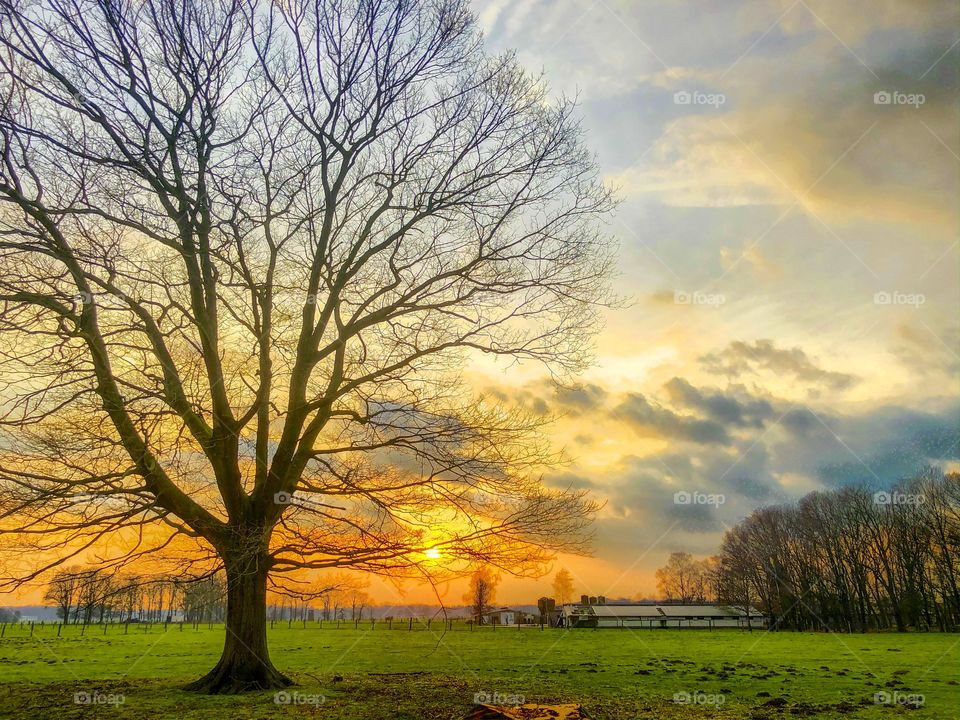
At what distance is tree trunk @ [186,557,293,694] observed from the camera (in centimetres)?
1284

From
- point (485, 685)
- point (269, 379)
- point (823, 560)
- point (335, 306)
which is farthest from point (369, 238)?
point (823, 560)

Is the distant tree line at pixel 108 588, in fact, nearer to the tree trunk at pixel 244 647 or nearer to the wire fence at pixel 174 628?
the tree trunk at pixel 244 647

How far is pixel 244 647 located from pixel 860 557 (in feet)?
236

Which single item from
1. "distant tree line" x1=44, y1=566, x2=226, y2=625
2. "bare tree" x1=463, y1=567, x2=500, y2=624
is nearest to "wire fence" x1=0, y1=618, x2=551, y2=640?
"bare tree" x1=463, y1=567, x2=500, y2=624

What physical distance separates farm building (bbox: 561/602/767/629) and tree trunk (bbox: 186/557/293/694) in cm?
6978

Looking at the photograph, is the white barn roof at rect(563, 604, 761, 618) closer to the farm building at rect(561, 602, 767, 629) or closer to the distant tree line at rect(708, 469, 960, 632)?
the farm building at rect(561, 602, 767, 629)

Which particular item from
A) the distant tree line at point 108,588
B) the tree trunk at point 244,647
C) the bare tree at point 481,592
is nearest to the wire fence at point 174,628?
the bare tree at point 481,592

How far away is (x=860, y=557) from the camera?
6681 centimetres

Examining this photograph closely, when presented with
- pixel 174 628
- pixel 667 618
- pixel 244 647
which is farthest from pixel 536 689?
pixel 667 618

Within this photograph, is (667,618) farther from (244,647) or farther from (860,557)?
(244,647)

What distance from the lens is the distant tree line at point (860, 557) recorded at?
58.4m

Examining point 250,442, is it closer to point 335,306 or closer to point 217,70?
point 335,306

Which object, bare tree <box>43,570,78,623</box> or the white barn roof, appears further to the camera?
the white barn roof

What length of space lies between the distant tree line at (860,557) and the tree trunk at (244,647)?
55434mm
